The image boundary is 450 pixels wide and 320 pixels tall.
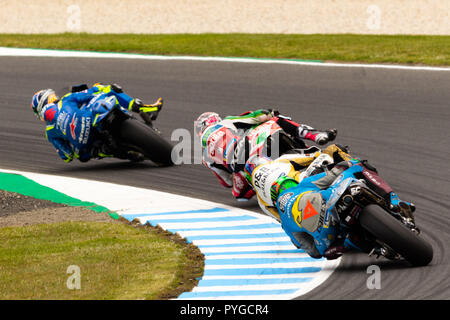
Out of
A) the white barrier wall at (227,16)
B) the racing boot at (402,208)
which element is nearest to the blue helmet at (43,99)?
the racing boot at (402,208)

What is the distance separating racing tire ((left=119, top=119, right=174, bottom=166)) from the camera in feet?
36.7

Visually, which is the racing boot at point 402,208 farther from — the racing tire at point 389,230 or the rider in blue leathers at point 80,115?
the rider in blue leathers at point 80,115

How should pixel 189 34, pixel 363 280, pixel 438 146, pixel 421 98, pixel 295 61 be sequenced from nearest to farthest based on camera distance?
pixel 363 280 → pixel 438 146 → pixel 421 98 → pixel 295 61 → pixel 189 34

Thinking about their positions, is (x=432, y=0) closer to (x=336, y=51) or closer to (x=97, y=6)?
(x=336, y=51)

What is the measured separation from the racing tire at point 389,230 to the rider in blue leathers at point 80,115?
535cm

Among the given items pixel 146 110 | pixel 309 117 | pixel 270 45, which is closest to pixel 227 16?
pixel 270 45

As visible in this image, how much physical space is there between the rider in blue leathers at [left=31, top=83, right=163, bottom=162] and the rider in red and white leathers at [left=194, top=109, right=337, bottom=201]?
6.03 feet

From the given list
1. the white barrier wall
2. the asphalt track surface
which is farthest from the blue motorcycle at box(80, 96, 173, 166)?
the white barrier wall

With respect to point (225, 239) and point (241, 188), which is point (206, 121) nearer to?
point (241, 188)

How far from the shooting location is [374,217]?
6449 millimetres

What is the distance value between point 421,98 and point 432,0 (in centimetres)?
946

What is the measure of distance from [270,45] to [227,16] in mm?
4438

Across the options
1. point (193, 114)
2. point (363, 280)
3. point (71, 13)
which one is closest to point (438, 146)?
point (193, 114)
